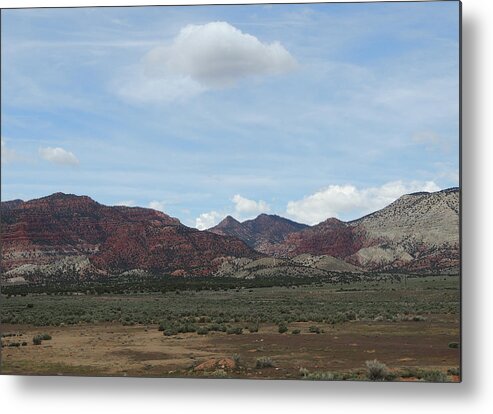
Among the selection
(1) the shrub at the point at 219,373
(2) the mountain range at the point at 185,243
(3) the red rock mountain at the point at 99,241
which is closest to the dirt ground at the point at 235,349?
(1) the shrub at the point at 219,373

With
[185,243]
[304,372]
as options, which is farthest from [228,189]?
[304,372]

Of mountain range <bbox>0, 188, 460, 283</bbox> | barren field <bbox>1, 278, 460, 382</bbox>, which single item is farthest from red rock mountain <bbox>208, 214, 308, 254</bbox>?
barren field <bbox>1, 278, 460, 382</bbox>

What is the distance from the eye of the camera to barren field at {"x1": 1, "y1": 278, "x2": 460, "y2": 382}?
11195mm

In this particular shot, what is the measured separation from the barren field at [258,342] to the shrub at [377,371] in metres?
0.09

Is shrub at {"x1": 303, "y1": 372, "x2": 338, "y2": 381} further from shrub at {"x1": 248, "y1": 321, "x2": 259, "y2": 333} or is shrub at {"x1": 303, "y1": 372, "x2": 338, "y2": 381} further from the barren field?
shrub at {"x1": 248, "y1": 321, "x2": 259, "y2": 333}

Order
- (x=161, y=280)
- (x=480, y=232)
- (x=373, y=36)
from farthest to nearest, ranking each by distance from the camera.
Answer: (x=161, y=280) → (x=373, y=36) → (x=480, y=232)

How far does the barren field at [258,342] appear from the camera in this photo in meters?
11.2

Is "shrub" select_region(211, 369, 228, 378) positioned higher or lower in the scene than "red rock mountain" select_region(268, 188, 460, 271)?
lower

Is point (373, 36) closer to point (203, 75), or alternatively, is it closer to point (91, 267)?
point (203, 75)

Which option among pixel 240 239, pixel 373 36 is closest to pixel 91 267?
pixel 240 239

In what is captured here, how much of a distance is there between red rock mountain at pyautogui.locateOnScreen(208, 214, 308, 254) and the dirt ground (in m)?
1.22

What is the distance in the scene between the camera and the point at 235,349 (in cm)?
1167

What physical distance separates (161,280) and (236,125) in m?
2.56

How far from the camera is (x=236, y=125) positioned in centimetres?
1207
